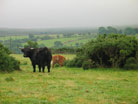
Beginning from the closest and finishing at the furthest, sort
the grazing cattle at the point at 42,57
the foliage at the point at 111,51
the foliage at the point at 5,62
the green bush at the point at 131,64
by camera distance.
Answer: the foliage at the point at 5,62 < the grazing cattle at the point at 42,57 < the green bush at the point at 131,64 < the foliage at the point at 111,51

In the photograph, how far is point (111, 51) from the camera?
23547 mm

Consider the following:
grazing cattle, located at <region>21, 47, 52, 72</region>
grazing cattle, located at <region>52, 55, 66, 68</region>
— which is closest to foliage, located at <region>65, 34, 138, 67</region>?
grazing cattle, located at <region>52, 55, 66, 68</region>

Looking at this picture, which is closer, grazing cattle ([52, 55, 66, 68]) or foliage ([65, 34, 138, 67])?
foliage ([65, 34, 138, 67])

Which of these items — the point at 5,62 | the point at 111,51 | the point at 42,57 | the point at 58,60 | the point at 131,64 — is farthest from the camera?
the point at 58,60

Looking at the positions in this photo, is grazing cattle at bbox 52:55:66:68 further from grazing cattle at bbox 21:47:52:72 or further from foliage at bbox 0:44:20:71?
foliage at bbox 0:44:20:71

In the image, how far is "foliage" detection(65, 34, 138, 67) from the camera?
75.5 ft

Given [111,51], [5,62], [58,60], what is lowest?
[58,60]

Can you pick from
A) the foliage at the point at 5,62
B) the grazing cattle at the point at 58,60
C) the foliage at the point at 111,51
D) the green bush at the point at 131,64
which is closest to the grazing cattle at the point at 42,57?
the foliage at the point at 5,62

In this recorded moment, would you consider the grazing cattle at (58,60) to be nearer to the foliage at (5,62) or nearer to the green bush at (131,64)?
the green bush at (131,64)

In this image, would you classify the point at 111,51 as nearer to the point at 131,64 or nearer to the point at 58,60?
the point at 131,64

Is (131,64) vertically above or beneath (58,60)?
above

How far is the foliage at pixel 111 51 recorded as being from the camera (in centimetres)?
2300

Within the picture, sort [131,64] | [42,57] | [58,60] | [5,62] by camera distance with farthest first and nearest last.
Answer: [58,60] < [131,64] < [42,57] < [5,62]

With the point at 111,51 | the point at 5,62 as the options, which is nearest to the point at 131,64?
the point at 111,51
